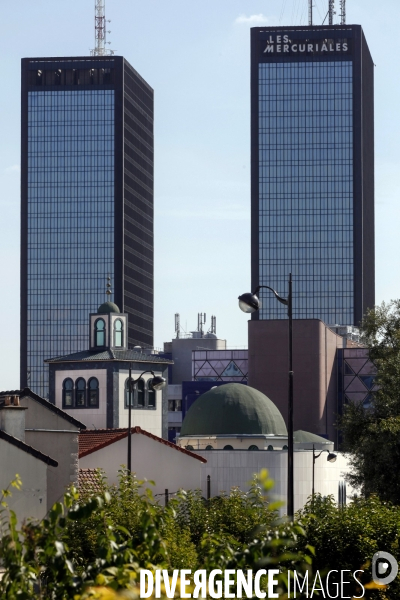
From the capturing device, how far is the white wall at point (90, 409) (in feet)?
257

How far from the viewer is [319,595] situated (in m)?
17.9

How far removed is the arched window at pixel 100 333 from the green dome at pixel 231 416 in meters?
8.26

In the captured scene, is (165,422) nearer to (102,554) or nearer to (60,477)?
(60,477)

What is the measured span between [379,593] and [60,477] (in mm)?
29469

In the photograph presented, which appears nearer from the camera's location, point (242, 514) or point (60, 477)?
point (242, 514)

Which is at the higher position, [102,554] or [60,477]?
[102,554]

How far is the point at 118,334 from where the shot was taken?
82312 millimetres

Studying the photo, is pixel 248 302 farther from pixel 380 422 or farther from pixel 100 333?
pixel 100 333

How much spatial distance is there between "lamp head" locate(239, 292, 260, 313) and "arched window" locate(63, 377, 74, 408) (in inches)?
2113

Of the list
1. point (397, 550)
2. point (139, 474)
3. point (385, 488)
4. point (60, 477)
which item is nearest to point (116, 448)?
point (139, 474)

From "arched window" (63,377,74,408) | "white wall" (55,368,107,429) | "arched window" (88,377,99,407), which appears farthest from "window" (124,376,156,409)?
"arched window" (63,377,74,408)

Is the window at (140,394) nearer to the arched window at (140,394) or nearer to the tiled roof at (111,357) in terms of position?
the arched window at (140,394)

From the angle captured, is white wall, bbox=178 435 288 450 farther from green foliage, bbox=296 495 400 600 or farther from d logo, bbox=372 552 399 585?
d logo, bbox=372 552 399 585

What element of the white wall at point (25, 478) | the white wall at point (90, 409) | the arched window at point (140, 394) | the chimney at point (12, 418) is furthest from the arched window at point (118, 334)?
the white wall at point (25, 478)
